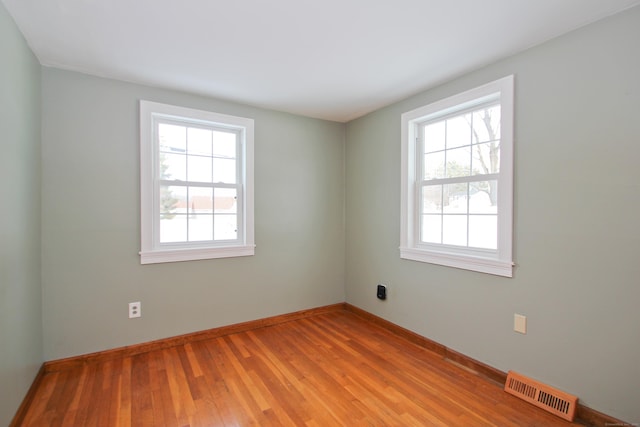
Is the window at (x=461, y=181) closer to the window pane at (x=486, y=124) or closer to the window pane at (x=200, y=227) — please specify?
the window pane at (x=486, y=124)

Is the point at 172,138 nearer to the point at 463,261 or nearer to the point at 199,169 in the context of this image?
the point at 199,169

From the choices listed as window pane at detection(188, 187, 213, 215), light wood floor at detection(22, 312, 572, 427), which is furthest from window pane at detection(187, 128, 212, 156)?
light wood floor at detection(22, 312, 572, 427)

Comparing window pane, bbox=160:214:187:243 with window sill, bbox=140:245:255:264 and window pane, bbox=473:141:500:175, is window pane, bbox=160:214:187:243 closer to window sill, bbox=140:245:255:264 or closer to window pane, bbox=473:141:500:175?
window sill, bbox=140:245:255:264

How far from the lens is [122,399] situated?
6.54 feet

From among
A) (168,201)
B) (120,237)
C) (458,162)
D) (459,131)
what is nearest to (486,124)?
(459,131)

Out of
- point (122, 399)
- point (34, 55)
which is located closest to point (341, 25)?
point (34, 55)

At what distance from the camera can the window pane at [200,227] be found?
2939 millimetres

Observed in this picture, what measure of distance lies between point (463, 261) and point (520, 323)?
571 mm

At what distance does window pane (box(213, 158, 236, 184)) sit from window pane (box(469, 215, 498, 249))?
235 centimetres

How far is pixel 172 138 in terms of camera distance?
9.36 ft

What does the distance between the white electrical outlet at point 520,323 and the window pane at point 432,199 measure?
1042 millimetres

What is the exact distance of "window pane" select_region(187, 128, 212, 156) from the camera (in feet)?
9.68

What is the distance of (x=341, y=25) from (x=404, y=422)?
2.42 meters

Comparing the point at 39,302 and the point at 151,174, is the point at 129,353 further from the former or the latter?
the point at 151,174
